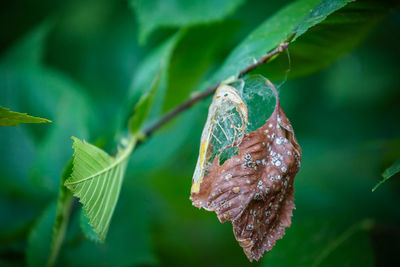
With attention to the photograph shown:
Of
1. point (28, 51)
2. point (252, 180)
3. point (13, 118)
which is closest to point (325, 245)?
point (252, 180)

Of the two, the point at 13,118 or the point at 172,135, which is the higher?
the point at 13,118

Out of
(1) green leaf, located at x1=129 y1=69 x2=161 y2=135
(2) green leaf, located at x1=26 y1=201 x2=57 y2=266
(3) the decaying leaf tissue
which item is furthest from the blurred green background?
(3) the decaying leaf tissue

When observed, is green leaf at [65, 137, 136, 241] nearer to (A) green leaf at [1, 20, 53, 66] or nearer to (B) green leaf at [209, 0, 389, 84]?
(B) green leaf at [209, 0, 389, 84]

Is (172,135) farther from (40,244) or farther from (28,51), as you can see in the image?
(28,51)

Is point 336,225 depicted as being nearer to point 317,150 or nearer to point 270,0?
point 317,150

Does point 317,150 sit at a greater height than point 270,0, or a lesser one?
lesser

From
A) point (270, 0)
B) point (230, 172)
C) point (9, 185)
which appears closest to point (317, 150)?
point (270, 0)
